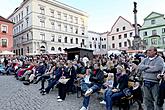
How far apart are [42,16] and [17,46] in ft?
36.2

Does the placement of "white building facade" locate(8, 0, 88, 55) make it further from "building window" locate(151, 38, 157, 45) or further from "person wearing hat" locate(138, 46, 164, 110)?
"person wearing hat" locate(138, 46, 164, 110)

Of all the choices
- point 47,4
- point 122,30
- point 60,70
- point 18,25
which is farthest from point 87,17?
point 60,70

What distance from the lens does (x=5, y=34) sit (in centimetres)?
4216

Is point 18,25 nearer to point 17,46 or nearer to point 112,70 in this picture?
point 17,46

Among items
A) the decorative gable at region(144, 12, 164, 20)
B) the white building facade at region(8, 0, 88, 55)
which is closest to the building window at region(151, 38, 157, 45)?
the decorative gable at region(144, 12, 164, 20)

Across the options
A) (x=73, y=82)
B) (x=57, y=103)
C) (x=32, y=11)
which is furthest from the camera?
(x=32, y=11)

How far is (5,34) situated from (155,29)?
3280cm

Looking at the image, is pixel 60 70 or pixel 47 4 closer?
pixel 60 70

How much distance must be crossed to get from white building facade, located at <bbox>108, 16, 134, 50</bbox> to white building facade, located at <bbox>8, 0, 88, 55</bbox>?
30.3ft

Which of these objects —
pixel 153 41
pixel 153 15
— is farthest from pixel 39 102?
pixel 153 15

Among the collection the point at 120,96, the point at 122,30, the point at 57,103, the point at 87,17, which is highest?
the point at 87,17

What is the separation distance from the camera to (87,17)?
5919 cm

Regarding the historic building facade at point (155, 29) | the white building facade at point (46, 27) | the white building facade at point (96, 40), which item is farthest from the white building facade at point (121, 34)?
the white building facade at point (46, 27)

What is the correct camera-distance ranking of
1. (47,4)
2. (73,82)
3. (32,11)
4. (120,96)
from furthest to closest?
1. (47,4)
2. (32,11)
3. (73,82)
4. (120,96)
